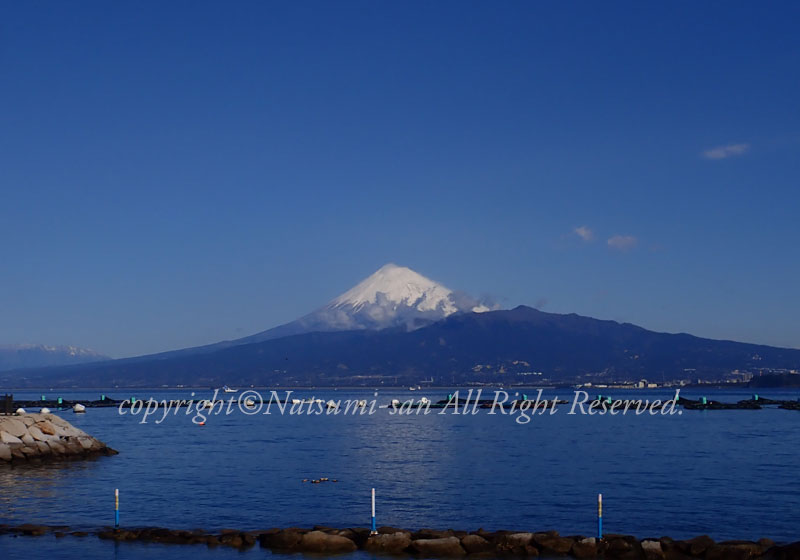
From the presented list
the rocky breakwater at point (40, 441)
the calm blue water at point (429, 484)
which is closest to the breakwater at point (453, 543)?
the calm blue water at point (429, 484)

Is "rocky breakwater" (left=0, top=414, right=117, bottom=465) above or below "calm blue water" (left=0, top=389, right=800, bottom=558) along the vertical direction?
above

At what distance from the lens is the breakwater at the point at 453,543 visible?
22.0m

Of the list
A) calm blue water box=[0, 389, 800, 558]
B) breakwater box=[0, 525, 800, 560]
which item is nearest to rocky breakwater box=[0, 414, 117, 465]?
calm blue water box=[0, 389, 800, 558]

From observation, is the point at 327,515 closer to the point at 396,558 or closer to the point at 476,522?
the point at 476,522

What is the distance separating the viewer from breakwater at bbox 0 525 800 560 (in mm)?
21970

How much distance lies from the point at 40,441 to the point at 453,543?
1333 inches

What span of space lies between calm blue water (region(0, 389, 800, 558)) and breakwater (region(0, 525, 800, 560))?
1.16 m

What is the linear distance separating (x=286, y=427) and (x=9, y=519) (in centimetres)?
5790

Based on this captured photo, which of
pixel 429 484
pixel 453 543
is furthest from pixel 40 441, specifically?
pixel 453 543

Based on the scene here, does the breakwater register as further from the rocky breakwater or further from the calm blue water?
the rocky breakwater

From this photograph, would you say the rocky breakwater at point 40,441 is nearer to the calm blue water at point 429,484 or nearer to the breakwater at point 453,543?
the calm blue water at point 429,484

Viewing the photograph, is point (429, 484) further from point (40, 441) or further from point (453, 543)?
point (40, 441)

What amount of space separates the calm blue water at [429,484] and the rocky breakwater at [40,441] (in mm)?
2208

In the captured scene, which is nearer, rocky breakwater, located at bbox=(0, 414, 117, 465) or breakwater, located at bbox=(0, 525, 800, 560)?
breakwater, located at bbox=(0, 525, 800, 560)
